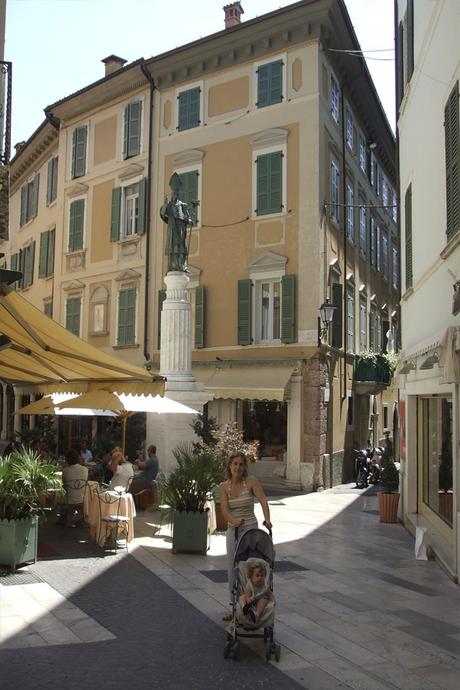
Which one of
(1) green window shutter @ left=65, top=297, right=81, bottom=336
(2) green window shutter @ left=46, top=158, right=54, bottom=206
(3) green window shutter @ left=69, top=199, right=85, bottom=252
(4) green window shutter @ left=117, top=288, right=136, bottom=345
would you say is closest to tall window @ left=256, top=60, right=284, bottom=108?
(4) green window shutter @ left=117, top=288, right=136, bottom=345

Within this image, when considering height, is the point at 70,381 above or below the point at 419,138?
below

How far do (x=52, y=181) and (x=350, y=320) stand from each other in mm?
13363

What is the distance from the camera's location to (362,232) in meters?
25.0

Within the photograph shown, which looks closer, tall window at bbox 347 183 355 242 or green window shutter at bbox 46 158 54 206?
tall window at bbox 347 183 355 242

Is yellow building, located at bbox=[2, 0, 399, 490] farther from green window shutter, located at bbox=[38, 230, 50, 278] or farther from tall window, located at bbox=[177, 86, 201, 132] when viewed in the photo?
green window shutter, located at bbox=[38, 230, 50, 278]

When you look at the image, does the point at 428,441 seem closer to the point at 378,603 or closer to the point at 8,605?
the point at 378,603

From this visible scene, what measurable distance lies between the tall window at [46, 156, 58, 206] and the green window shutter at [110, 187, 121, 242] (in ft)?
14.9

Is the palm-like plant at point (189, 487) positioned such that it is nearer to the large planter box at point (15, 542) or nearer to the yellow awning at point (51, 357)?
the yellow awning at point (51, 357)

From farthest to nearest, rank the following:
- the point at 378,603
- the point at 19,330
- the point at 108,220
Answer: the point at 108,220, the point at 19,330, the point at 378,603

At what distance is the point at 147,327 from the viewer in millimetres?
22797

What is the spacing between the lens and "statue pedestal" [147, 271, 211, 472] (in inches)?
581

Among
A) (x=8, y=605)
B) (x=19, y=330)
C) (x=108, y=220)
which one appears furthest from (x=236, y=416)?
(x=8, y=605)

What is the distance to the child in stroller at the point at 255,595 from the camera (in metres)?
5.45

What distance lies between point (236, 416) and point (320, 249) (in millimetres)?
5374
